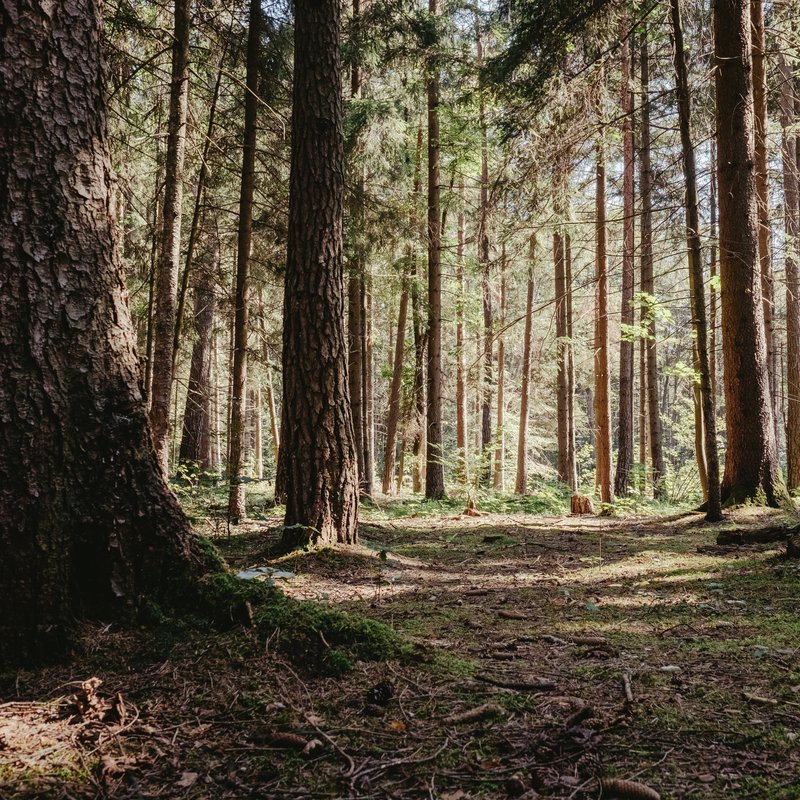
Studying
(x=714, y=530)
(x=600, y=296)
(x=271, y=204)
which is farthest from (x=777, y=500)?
(x=271, y=204)

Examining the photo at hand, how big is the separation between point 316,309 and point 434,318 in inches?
323

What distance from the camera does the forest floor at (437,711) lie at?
6.65 feet

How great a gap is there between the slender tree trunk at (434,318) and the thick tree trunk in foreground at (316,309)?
7743 millimetres

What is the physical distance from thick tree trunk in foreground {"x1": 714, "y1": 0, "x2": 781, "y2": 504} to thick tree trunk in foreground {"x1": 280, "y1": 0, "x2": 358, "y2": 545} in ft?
19.7

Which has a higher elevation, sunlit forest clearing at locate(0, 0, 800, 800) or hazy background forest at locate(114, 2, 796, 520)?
hazy background forest at locate(114, 2, 796, 520)

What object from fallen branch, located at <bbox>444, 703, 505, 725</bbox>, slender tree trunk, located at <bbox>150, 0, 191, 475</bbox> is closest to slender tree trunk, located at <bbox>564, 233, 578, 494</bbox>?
slender tree trunk, located at <bbox>150, 0, 191, 475</bbox>

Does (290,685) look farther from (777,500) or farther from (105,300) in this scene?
(777,500)

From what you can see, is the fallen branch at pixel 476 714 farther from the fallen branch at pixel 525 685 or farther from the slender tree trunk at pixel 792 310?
the slender tree trunk at pixel 792 310

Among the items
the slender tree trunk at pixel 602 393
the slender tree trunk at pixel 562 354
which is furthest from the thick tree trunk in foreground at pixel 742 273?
the slender tree trunk at pixel 562 354

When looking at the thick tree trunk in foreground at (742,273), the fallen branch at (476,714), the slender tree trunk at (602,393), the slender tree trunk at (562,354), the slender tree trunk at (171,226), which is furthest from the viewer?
A: the slender tree trunk at (562,354)

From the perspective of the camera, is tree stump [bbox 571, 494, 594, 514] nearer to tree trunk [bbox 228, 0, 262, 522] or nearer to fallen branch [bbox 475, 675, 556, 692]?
tree trunk [bbox 228, 0, 262, 522]

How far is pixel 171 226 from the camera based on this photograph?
774cm

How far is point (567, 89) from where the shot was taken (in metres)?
9.53

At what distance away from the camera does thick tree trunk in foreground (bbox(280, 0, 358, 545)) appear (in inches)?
223
